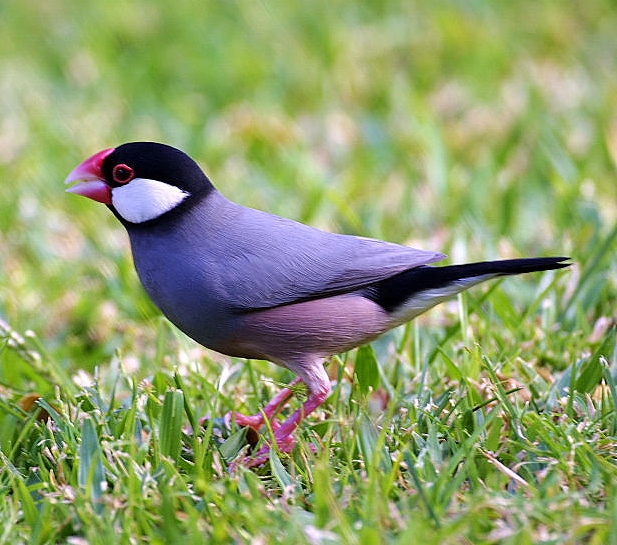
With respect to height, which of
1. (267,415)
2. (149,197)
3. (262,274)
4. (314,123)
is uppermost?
(314,123)

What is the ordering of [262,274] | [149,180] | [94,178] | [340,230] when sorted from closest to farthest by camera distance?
[262,274], [149,180], [94,178], [340,230]

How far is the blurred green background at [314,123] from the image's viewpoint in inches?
205

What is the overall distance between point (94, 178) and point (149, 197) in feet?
0.85

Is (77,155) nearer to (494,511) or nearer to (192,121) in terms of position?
(192,121)

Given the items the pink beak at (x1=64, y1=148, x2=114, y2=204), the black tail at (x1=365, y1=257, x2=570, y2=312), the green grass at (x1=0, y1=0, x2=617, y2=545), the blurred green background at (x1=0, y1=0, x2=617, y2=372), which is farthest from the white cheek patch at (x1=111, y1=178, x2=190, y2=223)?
the blurred green background at (x1=0, y1=0, x2=617, y2=372)

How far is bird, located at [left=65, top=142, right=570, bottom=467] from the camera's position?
340 centimetres

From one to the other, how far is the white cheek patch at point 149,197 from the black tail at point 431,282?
0.76 metres

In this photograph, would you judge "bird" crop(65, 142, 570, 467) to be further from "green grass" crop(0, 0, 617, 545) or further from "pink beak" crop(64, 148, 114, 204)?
"green grass" crop(0, 0, 617, 545)

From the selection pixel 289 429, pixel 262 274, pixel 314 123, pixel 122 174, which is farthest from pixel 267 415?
pixel 314 123

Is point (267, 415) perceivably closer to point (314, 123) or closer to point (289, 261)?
point (289, 261)

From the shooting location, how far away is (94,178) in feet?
12.2

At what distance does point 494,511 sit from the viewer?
279 centimetres

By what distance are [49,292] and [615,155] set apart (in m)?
3.38

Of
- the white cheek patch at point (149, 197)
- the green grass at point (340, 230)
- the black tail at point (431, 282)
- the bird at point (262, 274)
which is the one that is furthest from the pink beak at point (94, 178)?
the black tail at point (431, 282)
